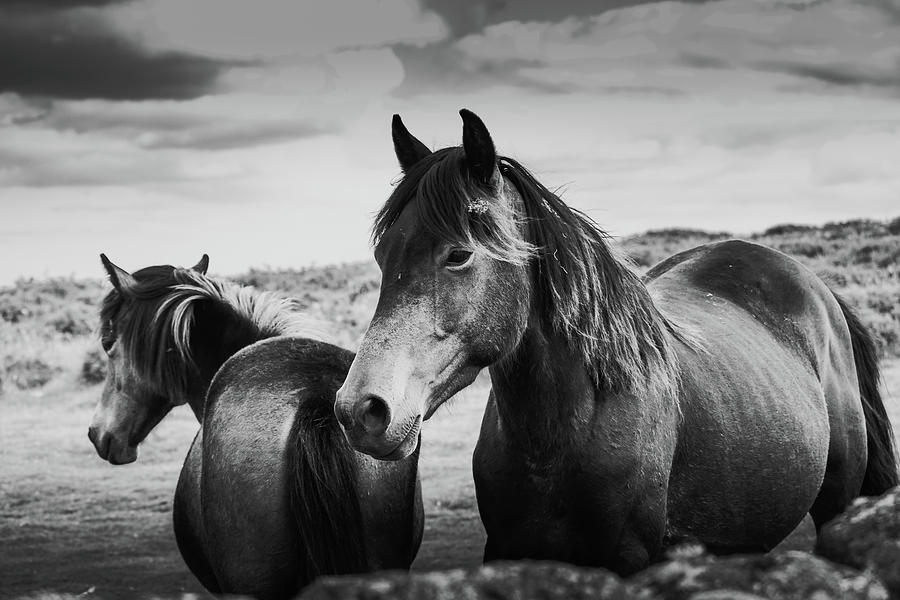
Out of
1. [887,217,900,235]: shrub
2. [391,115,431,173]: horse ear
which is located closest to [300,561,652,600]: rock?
[391,115,431,173]: horse ear

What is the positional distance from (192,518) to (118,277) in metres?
1.52

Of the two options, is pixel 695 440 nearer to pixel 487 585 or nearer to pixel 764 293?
pixel 764 293

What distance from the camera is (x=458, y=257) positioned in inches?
117

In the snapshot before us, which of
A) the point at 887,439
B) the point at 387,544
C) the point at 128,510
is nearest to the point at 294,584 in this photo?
the point at 387,544

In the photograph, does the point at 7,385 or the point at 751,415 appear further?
the point at 7,385

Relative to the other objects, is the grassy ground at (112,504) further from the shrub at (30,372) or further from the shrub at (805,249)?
the shrub at (805,249)

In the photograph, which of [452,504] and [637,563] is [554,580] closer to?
[637,563]

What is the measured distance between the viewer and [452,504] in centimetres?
988

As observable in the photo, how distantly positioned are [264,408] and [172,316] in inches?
55.9

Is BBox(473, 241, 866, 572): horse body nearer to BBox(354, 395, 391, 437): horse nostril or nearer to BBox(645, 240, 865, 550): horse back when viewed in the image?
BBox(645, 240, 865, 550): horse back

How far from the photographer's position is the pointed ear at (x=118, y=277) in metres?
5.02

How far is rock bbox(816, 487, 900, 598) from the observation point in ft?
5.90

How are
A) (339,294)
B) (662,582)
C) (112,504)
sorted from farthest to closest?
(339,294)
(112,504)
(662,582)

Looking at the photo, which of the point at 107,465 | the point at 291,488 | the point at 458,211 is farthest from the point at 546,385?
the point at 107,465
